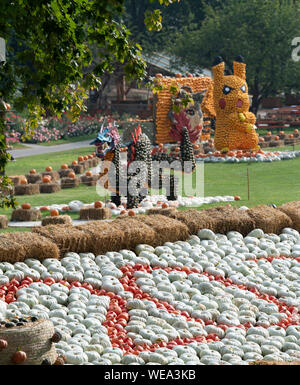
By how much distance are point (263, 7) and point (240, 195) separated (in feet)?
85.1

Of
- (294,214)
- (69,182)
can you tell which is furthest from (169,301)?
(69,182)

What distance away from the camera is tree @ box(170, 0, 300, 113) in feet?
129

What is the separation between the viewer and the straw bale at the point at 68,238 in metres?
9.97

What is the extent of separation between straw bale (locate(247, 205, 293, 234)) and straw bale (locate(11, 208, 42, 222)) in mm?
4505

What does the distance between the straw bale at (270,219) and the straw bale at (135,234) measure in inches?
81.8

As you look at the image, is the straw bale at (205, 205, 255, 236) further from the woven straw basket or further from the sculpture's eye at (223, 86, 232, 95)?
Answer: the sculpture's eye at (223, 86, 232, 95)

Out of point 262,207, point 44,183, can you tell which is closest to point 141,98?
point 44,183

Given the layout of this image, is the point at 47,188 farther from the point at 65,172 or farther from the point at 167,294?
the point at 167,294

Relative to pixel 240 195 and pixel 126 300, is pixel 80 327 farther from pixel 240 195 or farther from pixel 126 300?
pixel 240 195

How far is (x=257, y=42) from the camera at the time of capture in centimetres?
4009

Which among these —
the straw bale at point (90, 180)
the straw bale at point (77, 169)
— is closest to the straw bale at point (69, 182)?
the straw bale at point (90, 180)

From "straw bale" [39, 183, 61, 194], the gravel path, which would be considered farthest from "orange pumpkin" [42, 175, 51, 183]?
the gravel path

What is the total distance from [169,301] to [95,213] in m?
5.66

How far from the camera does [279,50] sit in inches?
1545
